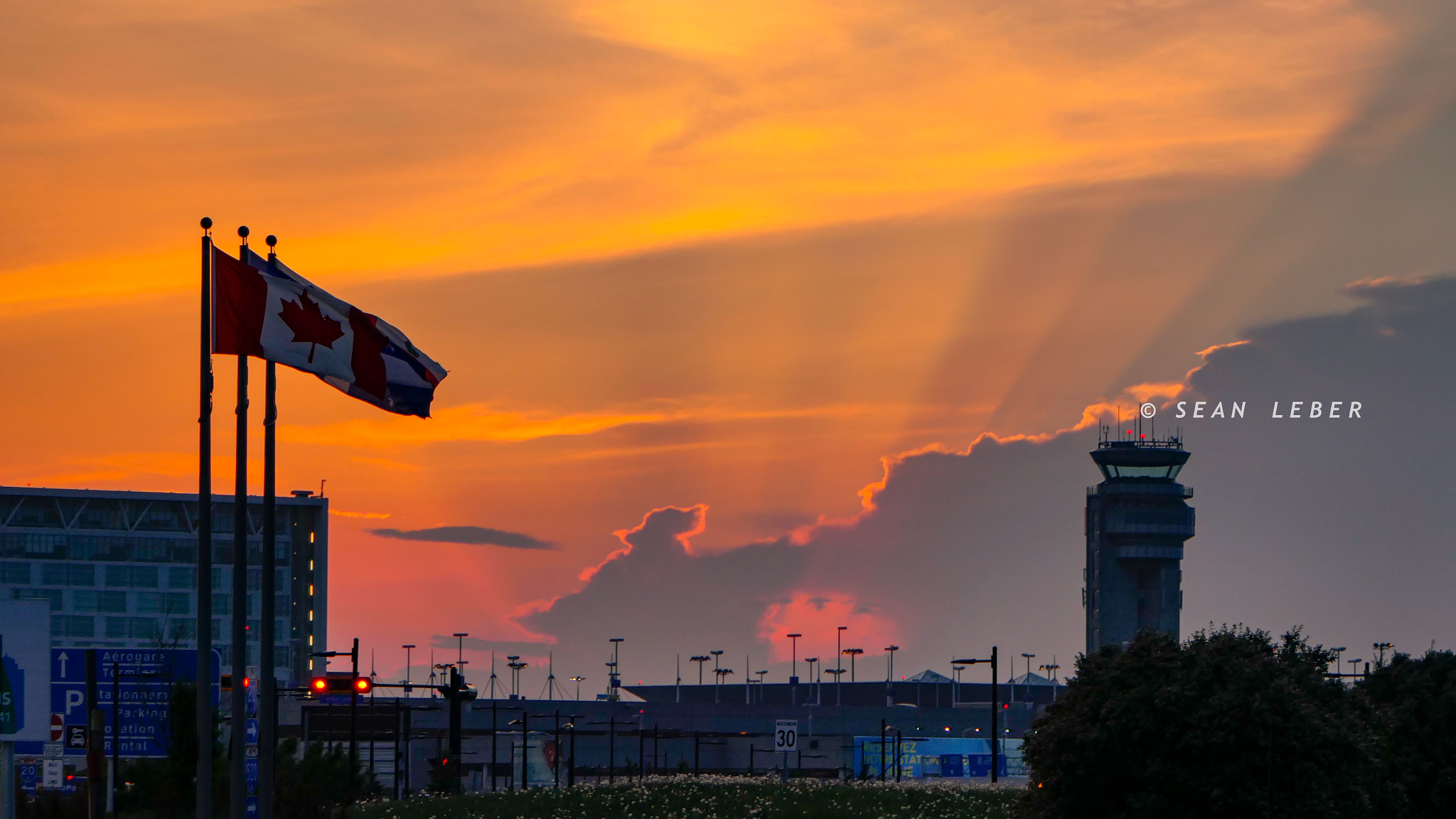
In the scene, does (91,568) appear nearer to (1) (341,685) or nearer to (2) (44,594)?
(2) (44,594)

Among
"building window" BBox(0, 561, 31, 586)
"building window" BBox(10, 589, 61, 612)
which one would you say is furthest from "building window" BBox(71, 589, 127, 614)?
"building window" BBox(0, 561, 31, 586)

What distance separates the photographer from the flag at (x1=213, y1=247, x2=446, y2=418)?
25.8m

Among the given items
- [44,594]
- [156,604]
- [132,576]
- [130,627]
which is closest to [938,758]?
[156,604]

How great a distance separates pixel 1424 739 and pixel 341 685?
106 ft

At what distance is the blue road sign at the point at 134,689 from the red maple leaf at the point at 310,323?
26.3m

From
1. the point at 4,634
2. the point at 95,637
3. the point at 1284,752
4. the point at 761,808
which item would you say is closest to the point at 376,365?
the point at 4,634

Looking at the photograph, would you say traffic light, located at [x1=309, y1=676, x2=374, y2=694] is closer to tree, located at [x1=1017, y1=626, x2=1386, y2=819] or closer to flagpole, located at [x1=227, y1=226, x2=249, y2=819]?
flagpole, located at [x1=227, y1=226, x2=249, y2=819]

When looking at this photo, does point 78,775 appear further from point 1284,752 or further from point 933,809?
point 1284,752

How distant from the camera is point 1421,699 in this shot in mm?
49656

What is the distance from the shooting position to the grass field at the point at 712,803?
187ft

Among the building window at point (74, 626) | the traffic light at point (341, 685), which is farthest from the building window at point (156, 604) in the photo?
the traffic light at point (341, 685)

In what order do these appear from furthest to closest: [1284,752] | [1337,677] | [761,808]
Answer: [761,808], [1337,677], [1284,752]

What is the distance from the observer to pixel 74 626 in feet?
638

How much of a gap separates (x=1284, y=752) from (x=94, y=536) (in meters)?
181
